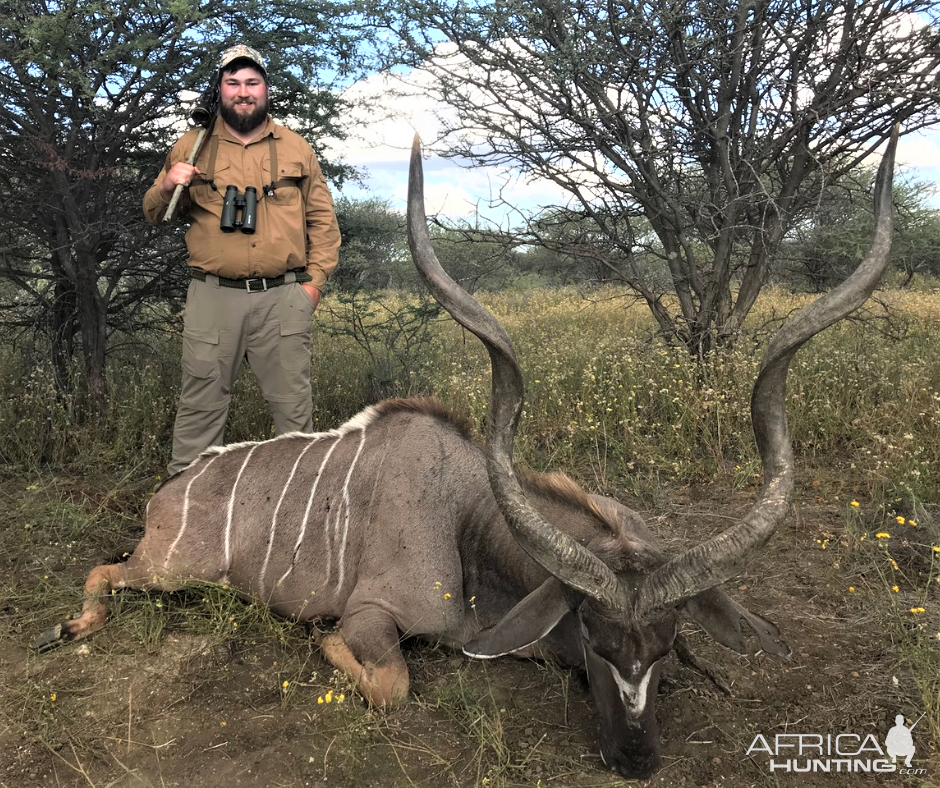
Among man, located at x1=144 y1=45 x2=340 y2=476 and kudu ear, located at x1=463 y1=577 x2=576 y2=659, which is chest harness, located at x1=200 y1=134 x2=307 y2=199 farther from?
kudu ear, located at x1=463 y1=577 x2=576 y2=659

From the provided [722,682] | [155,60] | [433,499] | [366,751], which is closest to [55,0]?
[155,60]

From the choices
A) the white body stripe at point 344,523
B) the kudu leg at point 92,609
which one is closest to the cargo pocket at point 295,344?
the white body stripe at point 344,523

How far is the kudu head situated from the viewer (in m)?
2.13

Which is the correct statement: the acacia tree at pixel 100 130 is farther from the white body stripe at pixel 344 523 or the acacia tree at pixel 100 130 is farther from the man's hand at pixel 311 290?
the white body stripe at pixel 344 523

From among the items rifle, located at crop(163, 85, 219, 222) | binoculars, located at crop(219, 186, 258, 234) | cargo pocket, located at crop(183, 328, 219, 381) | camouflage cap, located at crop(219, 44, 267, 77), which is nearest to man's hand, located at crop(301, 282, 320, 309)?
binoculars, located at crop(219, 186, 258, 234)

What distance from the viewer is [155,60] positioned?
4.27m

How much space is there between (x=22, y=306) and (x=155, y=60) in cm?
229

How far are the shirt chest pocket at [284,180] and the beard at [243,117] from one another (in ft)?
0.65

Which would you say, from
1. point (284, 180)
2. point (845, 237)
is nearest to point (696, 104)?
point (284, 180)

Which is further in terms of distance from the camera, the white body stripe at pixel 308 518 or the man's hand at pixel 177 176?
the man's hand at pixel 177 176

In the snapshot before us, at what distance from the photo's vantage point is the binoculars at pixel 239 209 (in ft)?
11.4

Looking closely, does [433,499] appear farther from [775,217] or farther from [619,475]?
[775,217]

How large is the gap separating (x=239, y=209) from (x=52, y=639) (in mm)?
2092

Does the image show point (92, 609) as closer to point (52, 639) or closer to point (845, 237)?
point (52, 639)
